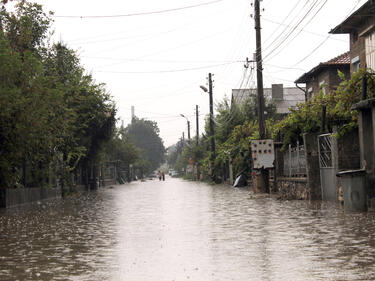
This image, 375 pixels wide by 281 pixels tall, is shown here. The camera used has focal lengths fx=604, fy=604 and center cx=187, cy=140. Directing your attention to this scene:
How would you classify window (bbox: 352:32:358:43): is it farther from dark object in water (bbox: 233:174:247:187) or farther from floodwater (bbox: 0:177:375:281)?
floodwater (bbox: 0:177:375:281)

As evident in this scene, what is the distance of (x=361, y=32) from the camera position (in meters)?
31.5

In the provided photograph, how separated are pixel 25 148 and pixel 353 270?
64.6ft

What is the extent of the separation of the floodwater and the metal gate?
14.9ft

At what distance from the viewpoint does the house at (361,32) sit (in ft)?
98.3

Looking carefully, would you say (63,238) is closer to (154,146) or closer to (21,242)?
(21,242)

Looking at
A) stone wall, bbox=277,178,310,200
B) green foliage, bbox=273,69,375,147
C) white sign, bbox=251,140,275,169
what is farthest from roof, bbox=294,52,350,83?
stone wall, bbox=277,178,310,200

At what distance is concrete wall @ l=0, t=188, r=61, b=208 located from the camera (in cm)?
2629

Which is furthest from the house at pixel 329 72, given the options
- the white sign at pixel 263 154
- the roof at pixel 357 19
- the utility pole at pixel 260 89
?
the white sign at pixel 263 154

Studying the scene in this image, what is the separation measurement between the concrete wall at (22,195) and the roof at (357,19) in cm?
1853

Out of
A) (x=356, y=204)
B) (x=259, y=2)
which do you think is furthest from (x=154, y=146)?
(x=356, y=204)

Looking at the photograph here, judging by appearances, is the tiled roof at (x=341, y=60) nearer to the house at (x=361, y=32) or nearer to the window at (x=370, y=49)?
the house at (x=361, y=32)

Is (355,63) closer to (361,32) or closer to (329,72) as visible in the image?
(361,32)

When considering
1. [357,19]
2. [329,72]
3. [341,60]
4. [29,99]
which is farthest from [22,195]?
[341,60]

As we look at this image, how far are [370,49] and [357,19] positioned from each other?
188 cm
